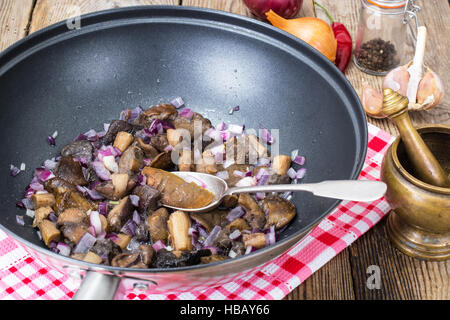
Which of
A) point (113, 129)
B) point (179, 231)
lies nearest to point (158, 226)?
point (179, 231)

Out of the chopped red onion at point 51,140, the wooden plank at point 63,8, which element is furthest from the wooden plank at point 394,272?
the wooden plank at point 63,8

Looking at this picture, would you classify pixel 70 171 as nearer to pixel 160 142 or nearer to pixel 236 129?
pixel 160 142

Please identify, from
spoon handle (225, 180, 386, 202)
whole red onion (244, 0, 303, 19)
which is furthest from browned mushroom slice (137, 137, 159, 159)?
whole red onion (244, 0, 303, 19)

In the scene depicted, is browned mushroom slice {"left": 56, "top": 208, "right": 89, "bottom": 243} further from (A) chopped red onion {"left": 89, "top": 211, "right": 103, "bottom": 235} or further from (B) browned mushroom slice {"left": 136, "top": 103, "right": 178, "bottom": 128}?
(B) browned mushroom slice {"left": 136, "top": 103, "right": 178, "bottom": 128}

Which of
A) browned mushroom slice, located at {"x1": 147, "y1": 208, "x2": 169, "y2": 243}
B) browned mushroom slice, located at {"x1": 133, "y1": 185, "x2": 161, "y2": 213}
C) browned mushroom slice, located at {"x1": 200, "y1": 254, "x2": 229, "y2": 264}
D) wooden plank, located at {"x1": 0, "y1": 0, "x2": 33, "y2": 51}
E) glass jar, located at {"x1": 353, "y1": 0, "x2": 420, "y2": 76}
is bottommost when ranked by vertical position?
glass jar, located at {"x1": 353, "y1": 0, "x2": 420, "y2": 76}

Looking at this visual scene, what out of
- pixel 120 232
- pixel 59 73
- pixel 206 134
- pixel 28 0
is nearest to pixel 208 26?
pixel 206 134

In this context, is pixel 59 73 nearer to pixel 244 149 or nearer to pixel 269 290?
pixel 244 149

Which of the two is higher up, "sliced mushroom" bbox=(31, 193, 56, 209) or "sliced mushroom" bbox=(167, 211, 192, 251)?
"sliced mushroom" bbox=(31, 193, 56, 209)
